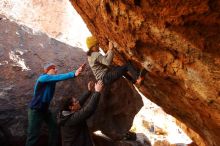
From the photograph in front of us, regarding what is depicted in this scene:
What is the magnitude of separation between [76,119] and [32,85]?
3208 millimetres

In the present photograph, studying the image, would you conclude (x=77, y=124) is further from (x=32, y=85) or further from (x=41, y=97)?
(x=32, y=85)

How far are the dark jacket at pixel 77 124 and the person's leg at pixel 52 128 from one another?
115cm

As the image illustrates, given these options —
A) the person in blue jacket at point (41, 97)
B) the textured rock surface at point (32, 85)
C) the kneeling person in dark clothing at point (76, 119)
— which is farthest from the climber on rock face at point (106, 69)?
the textured rock surface at point (32, 85)

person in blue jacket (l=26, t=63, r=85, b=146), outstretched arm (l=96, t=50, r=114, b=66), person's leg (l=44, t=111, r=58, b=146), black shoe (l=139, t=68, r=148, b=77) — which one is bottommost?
person's leg (l=44, t=111, r=58, b=146)

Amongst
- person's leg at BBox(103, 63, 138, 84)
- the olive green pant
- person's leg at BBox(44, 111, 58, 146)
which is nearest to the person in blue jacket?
the olive green pant

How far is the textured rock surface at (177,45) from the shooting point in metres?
4.47

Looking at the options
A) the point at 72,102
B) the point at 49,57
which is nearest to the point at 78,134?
the point at 72,102

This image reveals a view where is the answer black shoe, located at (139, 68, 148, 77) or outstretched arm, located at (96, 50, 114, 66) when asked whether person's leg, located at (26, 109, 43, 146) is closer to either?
outstretched arm, located at (96, 50, 114, 66)

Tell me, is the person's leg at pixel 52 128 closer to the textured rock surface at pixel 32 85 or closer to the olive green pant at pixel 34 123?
the olive green pant at pixel 34 123

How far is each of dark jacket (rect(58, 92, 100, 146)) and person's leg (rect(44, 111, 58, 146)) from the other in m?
1.15

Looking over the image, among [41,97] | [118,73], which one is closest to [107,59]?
[118,73]

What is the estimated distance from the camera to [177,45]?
5.04 meters

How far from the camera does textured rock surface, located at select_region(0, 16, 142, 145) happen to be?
800 cm

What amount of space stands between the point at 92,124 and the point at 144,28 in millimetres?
4808
